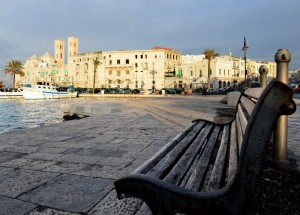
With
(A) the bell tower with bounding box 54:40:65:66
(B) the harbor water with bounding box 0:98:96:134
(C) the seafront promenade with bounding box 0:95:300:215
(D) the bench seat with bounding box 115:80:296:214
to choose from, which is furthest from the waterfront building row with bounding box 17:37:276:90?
(D) the bench seat with bounding box 115:80:296:214

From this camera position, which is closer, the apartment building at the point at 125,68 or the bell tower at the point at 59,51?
the apartment building at the point at 125,68

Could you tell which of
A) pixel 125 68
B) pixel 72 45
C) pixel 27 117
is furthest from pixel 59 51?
pixel 27 117

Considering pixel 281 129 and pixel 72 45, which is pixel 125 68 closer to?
pixel 72 45

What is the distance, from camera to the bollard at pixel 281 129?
3182 mm

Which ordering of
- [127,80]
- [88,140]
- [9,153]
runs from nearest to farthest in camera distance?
[9,153] < [88,140] < [127,80]

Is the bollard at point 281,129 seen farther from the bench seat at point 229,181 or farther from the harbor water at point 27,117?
the harbor water at point 27,117

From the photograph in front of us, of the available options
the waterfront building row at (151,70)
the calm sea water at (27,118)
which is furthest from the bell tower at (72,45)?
the calm sea water at (27,118)

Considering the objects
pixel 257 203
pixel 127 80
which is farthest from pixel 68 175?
pixel 127 80

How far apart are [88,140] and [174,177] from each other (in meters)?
3.89

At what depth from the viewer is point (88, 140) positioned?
5406 millimetres

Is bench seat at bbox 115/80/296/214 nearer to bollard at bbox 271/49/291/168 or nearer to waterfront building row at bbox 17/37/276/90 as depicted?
bollard at bbox 271/49/291/168

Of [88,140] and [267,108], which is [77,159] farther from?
[267,108]

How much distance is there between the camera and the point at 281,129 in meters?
3.20

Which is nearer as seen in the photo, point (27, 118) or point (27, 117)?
point (27, 118)
